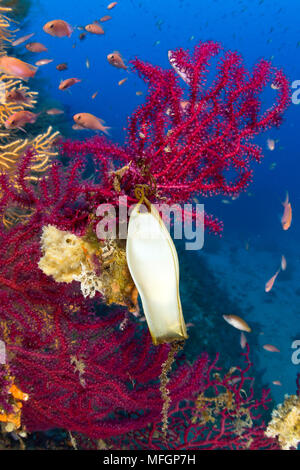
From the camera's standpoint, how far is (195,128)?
2209mm

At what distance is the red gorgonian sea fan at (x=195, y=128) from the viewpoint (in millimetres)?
2184

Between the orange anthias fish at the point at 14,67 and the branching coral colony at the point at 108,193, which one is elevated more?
the orange anthias fish at the point at 14,67

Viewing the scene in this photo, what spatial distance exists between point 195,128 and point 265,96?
283 feet

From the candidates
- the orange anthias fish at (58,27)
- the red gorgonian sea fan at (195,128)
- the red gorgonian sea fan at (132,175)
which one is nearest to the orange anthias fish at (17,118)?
the red gorgonian sea fan at (132,175)

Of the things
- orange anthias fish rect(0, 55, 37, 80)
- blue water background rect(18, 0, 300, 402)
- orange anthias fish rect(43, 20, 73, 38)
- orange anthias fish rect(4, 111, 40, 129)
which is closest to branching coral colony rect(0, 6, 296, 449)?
orange anthias fish rect(4, 111, 40, 129)

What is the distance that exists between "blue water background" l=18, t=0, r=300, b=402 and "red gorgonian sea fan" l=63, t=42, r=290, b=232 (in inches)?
266

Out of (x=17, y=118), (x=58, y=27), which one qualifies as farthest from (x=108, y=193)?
(x=58, y=27)

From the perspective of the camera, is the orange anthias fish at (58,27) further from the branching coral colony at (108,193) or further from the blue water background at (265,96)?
the branching coral colony at (108,193)

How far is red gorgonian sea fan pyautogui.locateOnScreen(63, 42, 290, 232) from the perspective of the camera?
218 cm

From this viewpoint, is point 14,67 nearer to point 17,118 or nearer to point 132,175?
point 17,118

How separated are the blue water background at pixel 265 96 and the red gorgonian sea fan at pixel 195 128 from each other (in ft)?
22.2

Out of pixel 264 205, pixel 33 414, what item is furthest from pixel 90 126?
pixel 264 205

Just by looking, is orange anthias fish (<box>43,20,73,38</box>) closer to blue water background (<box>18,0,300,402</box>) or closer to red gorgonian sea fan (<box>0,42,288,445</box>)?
blue water background (<box>18,0,300,402</box>)

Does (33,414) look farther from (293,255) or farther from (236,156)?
(293,255)
